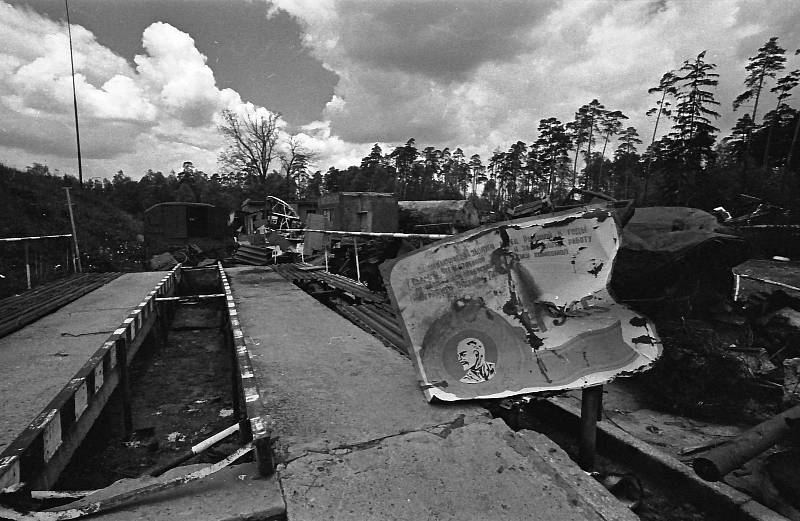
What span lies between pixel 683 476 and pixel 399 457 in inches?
74.7

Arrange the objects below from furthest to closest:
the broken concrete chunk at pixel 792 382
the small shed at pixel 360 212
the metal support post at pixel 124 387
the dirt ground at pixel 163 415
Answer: the small shed at pixel 360 212 < the metal support post at pixel 124 387 < the broken concrete chunk at pixel 792 382 < the dirt ground at pixel 163 415

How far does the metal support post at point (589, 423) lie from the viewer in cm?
251

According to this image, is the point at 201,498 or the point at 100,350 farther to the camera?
the point at 100,350

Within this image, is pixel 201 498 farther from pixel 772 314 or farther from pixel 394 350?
pixel 772 314

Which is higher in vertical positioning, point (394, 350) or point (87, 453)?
point (394, 350)

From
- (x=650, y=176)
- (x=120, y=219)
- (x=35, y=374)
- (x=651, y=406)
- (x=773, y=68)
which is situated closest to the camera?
(x=35, y=374)

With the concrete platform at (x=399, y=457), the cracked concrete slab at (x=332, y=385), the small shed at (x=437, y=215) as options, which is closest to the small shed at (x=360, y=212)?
the small shed at (x=437, y=215)

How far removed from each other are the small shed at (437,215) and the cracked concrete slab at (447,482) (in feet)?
42.5

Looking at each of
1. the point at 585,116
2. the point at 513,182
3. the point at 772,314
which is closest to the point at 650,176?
the point at 585,116

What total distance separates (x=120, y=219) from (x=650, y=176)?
42.1 m

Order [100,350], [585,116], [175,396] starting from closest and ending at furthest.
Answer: [100,350]
[175,396]
[585,116]

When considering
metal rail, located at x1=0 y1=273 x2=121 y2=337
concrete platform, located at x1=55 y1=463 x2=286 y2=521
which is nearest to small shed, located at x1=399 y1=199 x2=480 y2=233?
metal rail, located at x1=0 y1=273 x2=121 y2=337

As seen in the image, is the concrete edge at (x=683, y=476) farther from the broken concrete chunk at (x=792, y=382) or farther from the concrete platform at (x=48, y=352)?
the concrete platform at (x=48, y=352)

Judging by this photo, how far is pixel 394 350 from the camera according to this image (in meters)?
3.68
